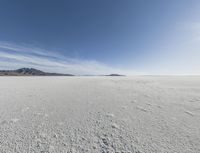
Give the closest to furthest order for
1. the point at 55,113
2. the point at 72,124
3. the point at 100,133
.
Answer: the point at 100,133 < the point at 72,124 < the point at 55,113

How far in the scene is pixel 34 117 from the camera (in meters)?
2.56

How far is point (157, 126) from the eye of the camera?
7.24 feet

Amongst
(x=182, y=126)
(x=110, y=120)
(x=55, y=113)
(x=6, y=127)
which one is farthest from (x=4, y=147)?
(x=182, y=126)

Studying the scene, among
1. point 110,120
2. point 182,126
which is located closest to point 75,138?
point 110,120

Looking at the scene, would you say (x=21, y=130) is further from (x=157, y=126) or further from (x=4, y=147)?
(x=157, y=126)

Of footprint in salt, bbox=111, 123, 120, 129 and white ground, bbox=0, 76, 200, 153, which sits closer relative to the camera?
white ground, bbox=0, 76, 200, 153

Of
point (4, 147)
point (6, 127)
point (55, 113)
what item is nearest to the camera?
point (4, 147)

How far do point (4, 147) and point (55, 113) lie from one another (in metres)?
1.31

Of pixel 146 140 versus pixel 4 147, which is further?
pixel 146 140

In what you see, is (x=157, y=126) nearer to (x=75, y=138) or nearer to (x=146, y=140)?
(x=146, y=140)

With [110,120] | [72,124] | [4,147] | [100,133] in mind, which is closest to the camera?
[4,147]

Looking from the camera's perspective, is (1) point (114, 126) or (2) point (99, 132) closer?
(2) point (99, 132)

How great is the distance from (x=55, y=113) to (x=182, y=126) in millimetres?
2927

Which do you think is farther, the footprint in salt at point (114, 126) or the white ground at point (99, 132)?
the footprint in salt at point (114, 126)
